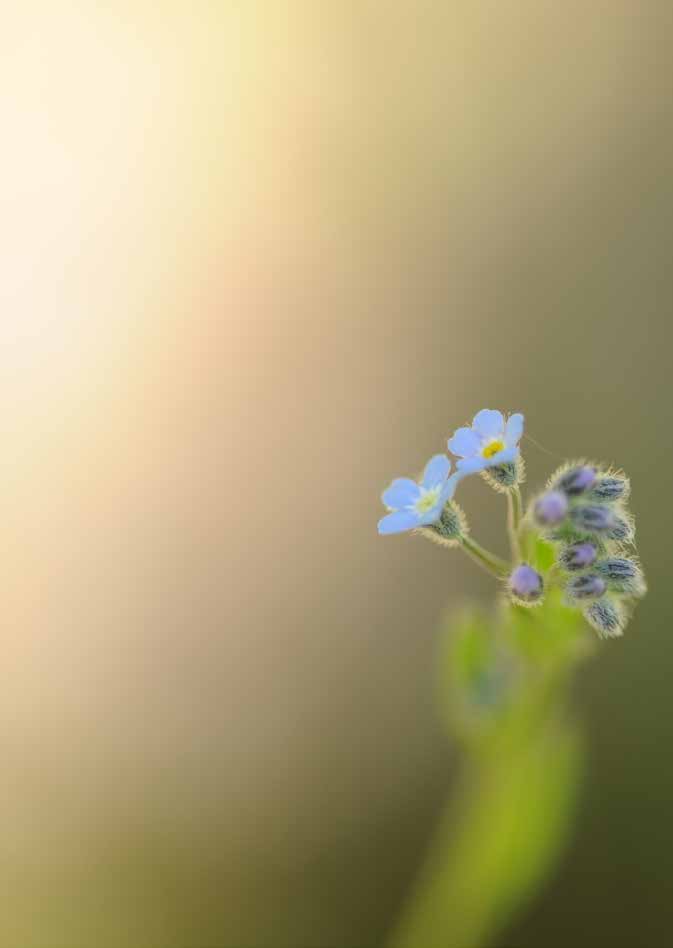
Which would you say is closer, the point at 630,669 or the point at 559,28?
the point at 630,669

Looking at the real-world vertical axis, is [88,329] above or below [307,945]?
above

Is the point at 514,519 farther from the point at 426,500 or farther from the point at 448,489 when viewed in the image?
the point at 448,489

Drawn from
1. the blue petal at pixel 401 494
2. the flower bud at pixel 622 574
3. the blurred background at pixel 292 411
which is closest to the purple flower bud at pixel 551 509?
the flower bud at pixel 622 574

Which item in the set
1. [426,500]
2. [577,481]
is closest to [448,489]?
[426,500]

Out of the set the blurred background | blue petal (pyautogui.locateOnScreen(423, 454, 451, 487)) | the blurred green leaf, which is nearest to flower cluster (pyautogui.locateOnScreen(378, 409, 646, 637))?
blue petal (pyautogui.locateOnScreen(423, 454, 451, 487))

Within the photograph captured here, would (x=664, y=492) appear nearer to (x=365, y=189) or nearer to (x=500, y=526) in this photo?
(x=500, y=526)

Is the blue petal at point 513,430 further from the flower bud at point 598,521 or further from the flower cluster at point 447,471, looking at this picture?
the flower bud at point 598,521

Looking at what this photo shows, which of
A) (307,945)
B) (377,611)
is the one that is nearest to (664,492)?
(377,611)
